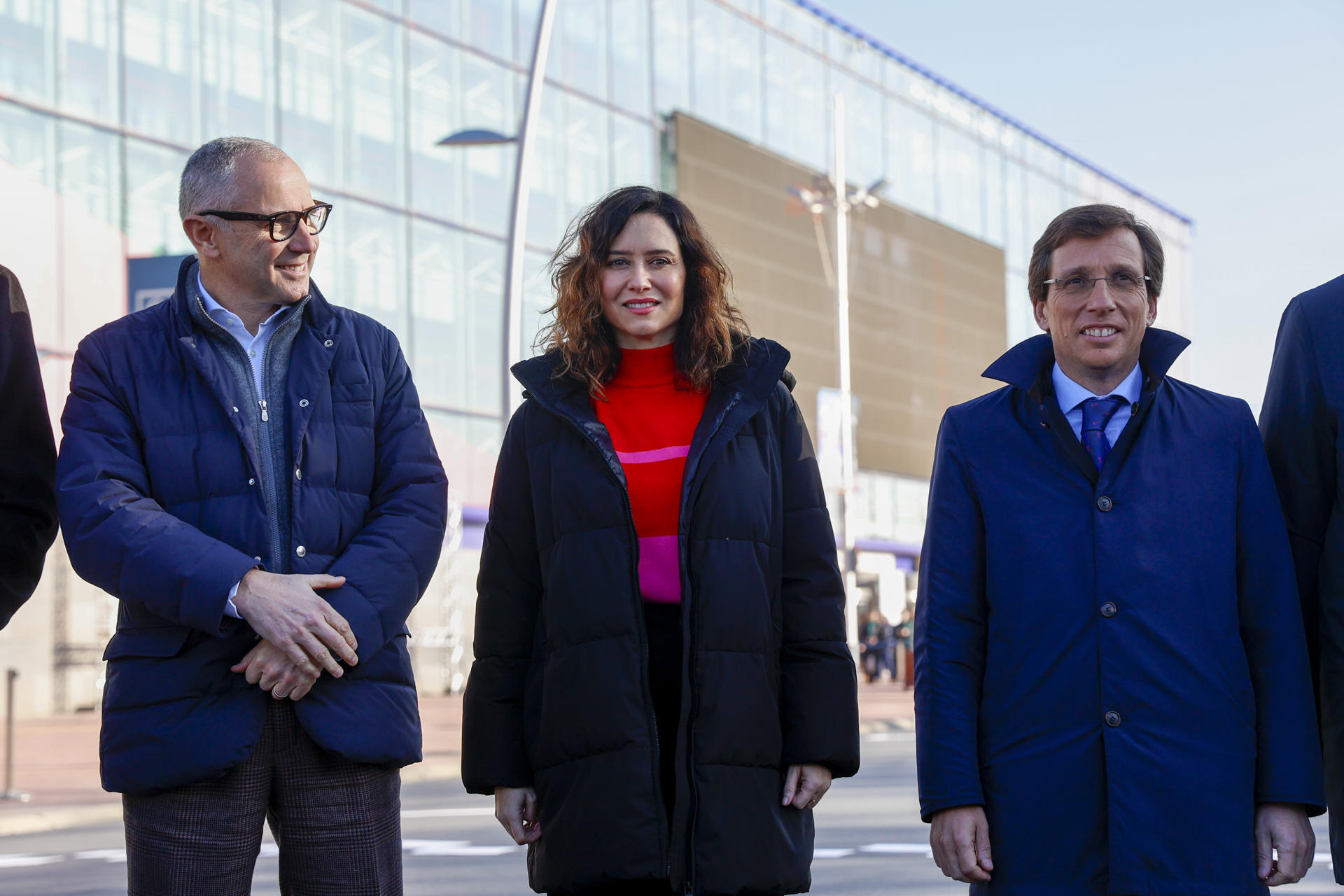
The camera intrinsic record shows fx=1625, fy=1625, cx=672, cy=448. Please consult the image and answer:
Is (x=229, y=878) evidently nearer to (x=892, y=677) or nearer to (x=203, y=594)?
(x=203, y=594)

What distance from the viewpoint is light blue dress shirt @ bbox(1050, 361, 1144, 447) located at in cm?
356

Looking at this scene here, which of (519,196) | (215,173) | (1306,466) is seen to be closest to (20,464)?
(215,173)

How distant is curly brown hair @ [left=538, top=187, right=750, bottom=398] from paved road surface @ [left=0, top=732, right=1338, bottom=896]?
Result: 4.60 metres

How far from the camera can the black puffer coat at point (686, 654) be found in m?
3.43

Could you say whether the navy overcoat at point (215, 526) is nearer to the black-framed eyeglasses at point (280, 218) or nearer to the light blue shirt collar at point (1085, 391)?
the black-framed eyeglasses at point (280, 218)

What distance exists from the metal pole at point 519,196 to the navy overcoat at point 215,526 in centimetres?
935

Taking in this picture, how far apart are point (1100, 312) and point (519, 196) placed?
10298 mm

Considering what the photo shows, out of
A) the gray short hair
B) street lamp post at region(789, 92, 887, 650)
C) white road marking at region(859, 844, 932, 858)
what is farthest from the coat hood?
street lamp post at region(789, 92, 887, 650)

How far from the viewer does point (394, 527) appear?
351 centimetres

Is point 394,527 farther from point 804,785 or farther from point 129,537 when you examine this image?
point 804,785

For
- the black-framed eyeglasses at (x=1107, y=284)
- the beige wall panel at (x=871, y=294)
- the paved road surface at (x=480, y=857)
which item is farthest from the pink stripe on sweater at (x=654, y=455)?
the beige wall panel at (x=871, y=294)

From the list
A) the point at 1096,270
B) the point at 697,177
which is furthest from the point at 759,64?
the point at 1096,270

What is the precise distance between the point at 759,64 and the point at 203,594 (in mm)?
46481

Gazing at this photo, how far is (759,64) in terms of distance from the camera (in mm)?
48062
